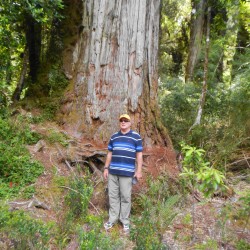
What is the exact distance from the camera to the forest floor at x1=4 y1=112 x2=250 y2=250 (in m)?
4.91

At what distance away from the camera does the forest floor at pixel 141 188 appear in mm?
→ 4914

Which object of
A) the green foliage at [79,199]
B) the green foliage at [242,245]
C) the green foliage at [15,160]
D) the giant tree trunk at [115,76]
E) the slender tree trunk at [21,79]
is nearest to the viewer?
the green foliage at [242,245]

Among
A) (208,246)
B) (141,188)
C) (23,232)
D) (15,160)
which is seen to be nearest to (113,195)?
(141,188)

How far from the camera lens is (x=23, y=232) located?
11.7 feet

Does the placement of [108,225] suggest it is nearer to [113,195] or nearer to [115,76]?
[113,195]

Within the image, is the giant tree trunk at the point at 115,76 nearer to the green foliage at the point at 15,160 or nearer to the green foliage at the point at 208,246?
the green foliage at the point at 15,160

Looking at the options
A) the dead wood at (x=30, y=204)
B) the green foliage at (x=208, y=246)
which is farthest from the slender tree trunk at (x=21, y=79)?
the green foliage at (x=208, y=246)

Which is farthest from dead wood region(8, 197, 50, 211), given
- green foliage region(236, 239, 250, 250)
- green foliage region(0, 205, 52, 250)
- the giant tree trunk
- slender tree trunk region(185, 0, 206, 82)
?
slender tree trunk region(185, 0, 206, 82)

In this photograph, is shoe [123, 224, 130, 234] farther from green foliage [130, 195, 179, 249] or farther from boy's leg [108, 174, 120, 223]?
green foliage [130, 195, 179, 249]

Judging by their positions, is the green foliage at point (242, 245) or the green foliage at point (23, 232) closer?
the green foliage at point (23, 232)

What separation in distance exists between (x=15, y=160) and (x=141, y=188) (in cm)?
228

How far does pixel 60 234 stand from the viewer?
424cm

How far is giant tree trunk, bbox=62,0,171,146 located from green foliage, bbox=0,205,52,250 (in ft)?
11.0

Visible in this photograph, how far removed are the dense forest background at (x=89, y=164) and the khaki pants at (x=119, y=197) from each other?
0.21 meters
